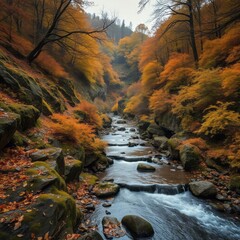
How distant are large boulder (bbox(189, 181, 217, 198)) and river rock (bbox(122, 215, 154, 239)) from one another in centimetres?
299

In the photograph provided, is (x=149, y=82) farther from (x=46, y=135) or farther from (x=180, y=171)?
(x=46, y=135)

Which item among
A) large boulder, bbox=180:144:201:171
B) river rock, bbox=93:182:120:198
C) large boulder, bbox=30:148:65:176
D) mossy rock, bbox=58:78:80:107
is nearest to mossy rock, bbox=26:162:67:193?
large boulder, bbox=30:148:65:176

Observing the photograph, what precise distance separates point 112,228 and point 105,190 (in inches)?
85.1

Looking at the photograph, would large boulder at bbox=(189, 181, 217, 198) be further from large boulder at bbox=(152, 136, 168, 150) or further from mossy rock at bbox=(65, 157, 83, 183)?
large boulder at bbox=(152, 136, 168, 150)

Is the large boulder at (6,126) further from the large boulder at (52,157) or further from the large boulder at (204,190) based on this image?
the large boulder at (204,190)

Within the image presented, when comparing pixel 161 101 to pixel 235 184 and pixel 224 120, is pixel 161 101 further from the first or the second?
pixel 235 184

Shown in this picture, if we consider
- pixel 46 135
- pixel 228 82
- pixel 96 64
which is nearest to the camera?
pixel 46 135

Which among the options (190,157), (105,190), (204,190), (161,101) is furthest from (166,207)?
(161,101)

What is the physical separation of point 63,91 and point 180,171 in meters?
11.3

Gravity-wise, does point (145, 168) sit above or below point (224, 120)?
below

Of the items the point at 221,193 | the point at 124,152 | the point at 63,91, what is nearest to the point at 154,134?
the point at 124,152

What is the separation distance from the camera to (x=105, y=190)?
7.30 m

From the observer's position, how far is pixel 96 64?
24172 millimetres

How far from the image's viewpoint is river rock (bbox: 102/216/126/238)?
16.2 ft
